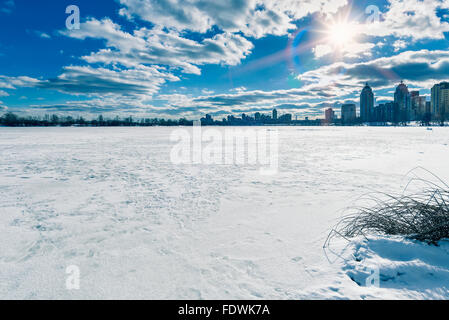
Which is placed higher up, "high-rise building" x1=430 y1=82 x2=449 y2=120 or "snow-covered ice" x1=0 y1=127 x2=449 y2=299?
"high-rise building" x1=430 y1=82 x2=449 y2=120

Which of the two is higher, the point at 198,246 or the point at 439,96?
the point at 439,96

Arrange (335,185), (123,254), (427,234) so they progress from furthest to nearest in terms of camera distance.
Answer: (335,185), (123,254), (427,234)

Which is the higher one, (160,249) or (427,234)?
(427,234)

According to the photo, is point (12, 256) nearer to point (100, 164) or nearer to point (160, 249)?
point (160, 249)

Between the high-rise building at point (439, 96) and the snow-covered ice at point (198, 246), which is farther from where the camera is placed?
the high-rise building at point (439, 96)

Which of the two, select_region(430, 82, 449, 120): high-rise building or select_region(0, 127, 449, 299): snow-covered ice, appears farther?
select_region(430, 82, 449, 120): high-rise building

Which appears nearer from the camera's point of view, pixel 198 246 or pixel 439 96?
pixel 198 246

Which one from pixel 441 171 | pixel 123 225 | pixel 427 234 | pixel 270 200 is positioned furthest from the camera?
pixel 441 171

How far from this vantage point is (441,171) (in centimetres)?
726

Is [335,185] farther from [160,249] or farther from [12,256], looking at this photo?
[12,256]

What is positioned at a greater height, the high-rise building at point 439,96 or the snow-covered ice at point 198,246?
the high-rise building at point 439,96
